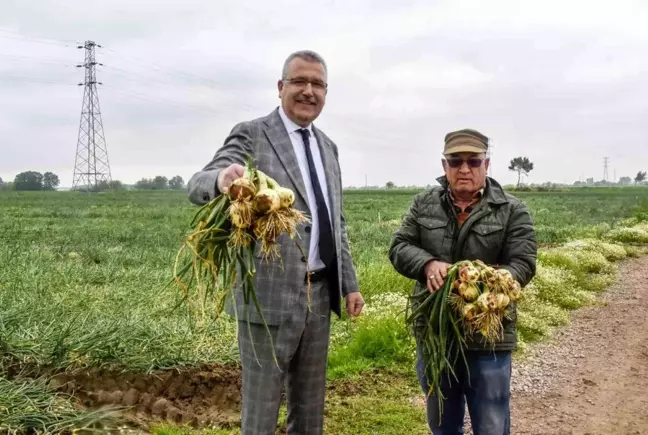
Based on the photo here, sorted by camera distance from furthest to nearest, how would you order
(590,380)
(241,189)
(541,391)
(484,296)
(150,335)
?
(590,380), (541,391), (150,335), (484,296), (241,189)

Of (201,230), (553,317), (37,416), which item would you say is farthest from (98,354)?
(553,317)

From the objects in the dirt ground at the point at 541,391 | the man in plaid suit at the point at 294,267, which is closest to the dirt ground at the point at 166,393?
the dirt ground at the point at 541,391

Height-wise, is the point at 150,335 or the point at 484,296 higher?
the point at 484,296

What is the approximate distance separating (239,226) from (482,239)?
1.32 metres

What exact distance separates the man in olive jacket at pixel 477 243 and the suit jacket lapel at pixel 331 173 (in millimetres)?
412

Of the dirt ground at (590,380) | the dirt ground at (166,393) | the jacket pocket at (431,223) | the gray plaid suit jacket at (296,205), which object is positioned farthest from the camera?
the dirt ground at (590,380)

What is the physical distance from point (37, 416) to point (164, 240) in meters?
12.4

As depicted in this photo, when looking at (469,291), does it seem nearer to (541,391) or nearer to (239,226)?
(239,226)

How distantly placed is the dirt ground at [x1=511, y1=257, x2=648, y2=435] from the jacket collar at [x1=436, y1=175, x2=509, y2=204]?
7.79 feet

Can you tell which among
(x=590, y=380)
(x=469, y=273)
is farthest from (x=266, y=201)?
(x=590, y=380)

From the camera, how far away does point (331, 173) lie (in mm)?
3043

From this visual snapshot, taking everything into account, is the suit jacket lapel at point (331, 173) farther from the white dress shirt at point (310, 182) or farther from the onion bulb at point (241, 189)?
the onion bulb at point (241, 189)

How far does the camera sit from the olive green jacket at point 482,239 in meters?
2.96

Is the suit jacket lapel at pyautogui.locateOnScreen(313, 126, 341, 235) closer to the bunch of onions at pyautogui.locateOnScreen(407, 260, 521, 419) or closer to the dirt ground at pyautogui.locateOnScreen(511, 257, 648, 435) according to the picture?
the bunch of onions at pyautogui.locateOnScreen(407, 260, 521, 419)
